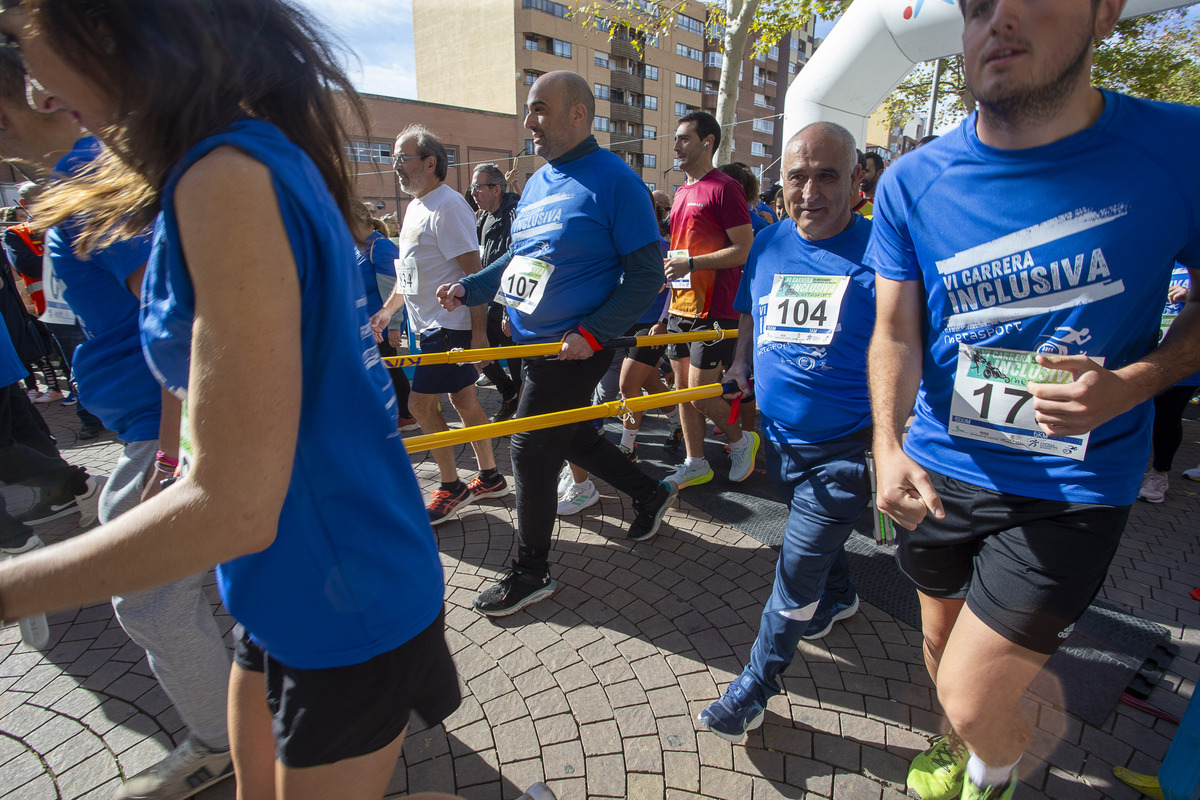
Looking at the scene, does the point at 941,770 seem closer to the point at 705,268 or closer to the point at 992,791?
the point at 992,791

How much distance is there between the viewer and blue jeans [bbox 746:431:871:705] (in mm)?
2070

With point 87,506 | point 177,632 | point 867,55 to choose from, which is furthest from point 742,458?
point 867,55

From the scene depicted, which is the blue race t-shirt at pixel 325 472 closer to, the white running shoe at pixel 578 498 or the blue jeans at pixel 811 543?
the blue jeans at pixel 811 543

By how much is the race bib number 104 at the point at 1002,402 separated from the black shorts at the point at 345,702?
1.38 metres

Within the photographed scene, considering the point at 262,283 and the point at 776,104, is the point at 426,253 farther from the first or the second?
the point at 776,104

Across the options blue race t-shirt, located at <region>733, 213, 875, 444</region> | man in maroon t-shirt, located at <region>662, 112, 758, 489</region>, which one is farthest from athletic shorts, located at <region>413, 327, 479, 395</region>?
blue race t-shirt, located at <region>733, 213, 875, 444</region>

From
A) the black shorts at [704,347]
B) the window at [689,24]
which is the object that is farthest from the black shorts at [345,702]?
the window at [689,24]

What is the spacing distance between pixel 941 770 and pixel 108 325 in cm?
277

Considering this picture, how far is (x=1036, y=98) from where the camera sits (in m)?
1.39

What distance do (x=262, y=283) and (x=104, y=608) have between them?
3.23 m

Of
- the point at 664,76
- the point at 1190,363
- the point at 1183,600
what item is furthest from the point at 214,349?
the point at 664,76

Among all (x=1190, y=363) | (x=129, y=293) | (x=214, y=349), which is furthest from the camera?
(x=129, y=293)

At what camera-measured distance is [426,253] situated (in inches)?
159

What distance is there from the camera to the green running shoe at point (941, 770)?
1873 mm
